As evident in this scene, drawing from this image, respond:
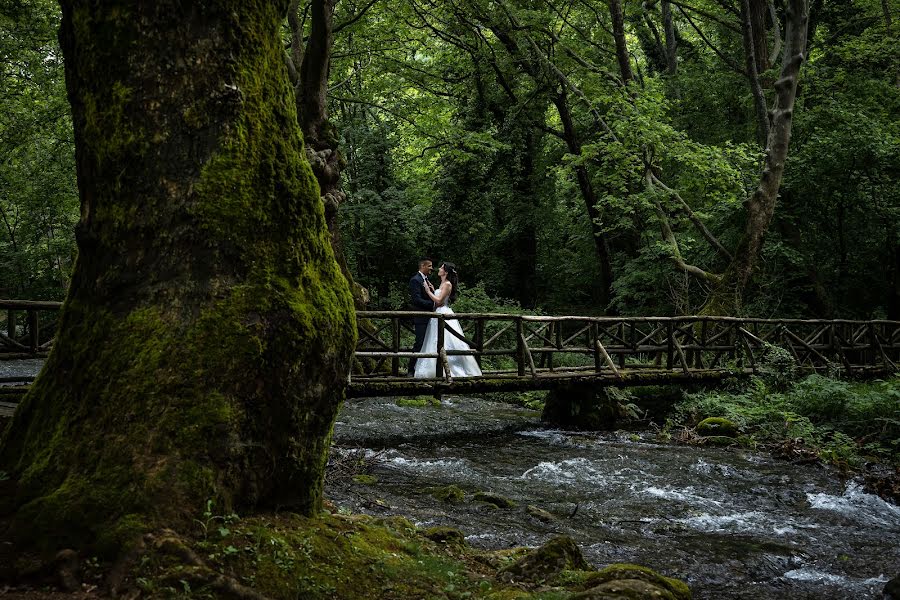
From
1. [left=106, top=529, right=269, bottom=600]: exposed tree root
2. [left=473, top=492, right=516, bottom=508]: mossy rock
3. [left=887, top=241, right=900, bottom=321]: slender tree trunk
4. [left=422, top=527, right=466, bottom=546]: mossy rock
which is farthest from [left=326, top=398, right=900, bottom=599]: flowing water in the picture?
[left=887, top=241, right=900, bottom=321]: slender tree trunk

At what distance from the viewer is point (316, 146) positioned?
45.1 ft

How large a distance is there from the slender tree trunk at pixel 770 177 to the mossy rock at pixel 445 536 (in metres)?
13.3

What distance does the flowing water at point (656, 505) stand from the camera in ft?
19.0

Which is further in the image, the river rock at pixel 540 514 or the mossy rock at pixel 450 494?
the mossy rock at pixel 450 494

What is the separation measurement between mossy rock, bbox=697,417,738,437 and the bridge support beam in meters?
1.75

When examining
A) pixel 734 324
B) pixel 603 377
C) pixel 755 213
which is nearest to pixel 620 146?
pixel 755 213

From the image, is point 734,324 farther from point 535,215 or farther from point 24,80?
point 24,80

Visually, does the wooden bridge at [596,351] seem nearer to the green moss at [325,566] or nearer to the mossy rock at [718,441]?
the mossy rock at [718,441]

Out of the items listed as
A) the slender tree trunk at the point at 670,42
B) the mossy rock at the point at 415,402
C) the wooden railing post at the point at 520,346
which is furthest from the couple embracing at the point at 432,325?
the slender tree trunk at the point at 670,42

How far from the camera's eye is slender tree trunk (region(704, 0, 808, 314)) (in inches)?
623

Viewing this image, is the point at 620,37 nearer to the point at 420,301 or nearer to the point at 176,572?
the point at 420,301

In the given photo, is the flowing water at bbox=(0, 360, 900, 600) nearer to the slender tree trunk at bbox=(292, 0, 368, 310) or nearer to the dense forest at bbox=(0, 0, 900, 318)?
the slender tree trunk at bbox=(292, 0, 368, 310)

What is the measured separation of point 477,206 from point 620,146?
678 centimetres

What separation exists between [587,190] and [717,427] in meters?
11.5
